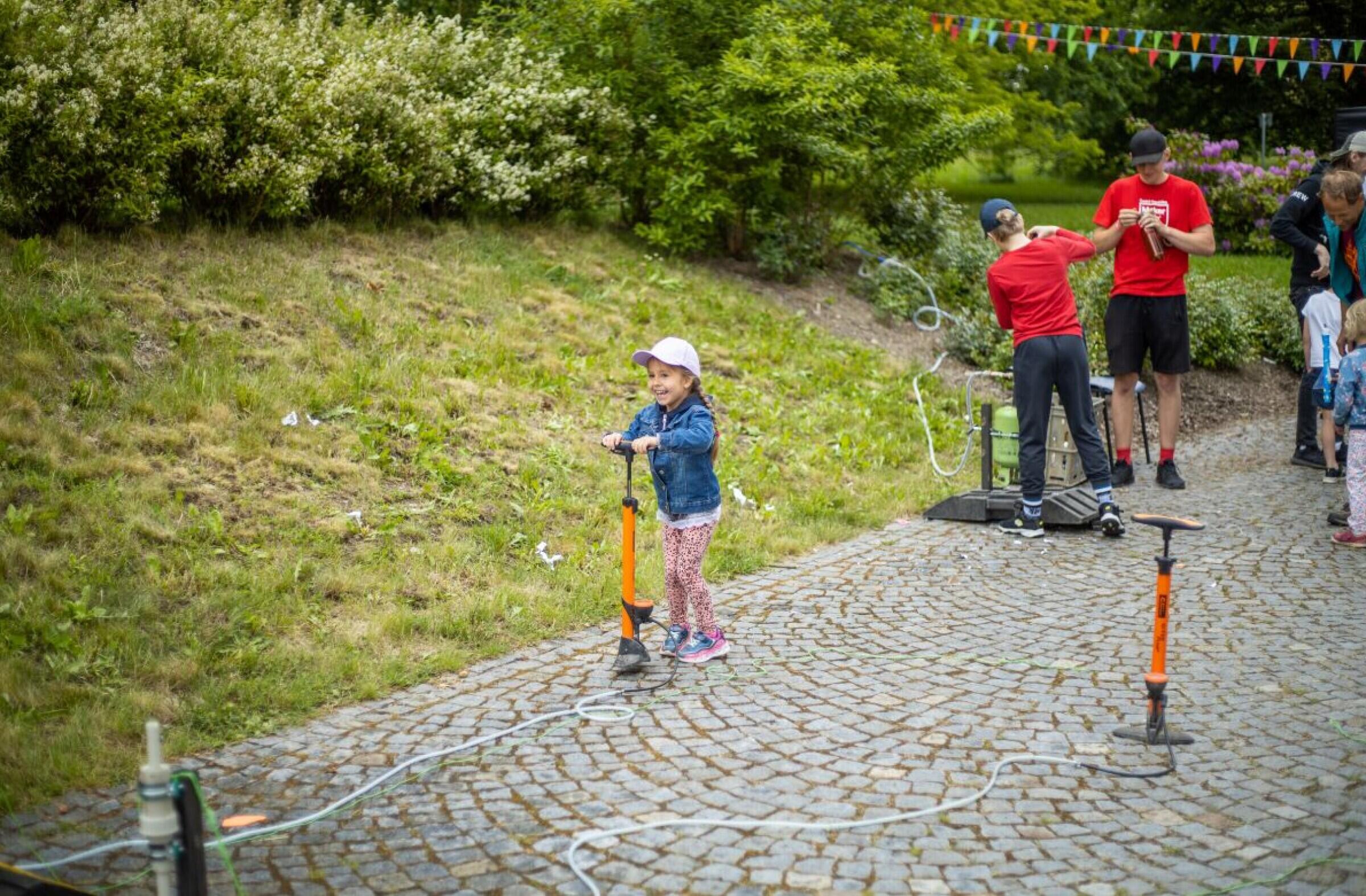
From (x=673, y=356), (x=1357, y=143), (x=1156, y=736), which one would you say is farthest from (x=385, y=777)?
(x=1357, y=143)

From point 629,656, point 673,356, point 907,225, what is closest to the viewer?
point 673,356

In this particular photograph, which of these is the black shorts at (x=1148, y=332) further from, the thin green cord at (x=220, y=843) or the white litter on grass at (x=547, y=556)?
the thin green cord at (x=220, y=843)

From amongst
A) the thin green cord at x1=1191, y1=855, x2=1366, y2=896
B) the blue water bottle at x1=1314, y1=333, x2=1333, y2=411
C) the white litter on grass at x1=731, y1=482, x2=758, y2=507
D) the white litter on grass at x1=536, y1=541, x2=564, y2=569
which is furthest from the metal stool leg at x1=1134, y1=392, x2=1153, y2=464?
the thin green cord at x1=1191, y1=855, x2=1366, y2=896

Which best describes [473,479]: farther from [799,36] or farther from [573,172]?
[799,36]

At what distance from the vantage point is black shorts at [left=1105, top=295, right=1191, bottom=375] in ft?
30.6

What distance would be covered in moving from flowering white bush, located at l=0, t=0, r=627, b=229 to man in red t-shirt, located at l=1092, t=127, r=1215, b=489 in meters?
5.22

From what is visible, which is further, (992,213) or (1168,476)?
(1168,476)

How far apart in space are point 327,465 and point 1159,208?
582cm

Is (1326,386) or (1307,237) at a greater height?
(1307,237)

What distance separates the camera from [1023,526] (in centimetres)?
864

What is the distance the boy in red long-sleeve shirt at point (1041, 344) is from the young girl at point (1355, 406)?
54.0 inches

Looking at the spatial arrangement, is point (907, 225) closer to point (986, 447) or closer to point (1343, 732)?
point (986, 447)

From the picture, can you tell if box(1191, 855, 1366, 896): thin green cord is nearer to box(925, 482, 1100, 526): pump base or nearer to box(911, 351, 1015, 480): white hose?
box(925, 482, 1100, 526): pump base

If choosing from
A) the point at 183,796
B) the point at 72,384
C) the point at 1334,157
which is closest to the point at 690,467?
the point at 183,796
